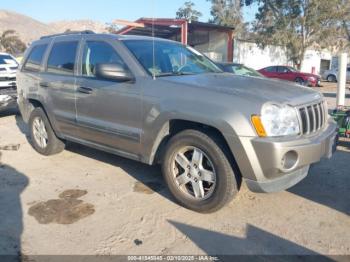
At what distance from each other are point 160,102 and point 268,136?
49.3 inches

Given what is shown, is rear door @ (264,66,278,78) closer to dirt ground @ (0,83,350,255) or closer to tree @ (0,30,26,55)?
dirt ground @ (0,83,350,255)

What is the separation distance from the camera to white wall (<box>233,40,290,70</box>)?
98.7 ft

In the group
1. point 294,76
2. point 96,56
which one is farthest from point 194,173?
point 294,76

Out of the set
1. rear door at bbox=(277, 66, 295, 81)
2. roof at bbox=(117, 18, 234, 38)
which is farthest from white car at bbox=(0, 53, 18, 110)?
rear door at bbox=(277, 66, 295, 81)

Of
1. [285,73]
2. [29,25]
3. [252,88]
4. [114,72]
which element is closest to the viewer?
[252,88]

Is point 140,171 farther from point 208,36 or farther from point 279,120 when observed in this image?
point 208,36

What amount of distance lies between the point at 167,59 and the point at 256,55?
28697mm

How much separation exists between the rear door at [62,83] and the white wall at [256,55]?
80.3 ft

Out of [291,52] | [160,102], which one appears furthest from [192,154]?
[291,52]

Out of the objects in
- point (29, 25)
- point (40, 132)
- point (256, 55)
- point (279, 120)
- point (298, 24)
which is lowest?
point (40, 132)

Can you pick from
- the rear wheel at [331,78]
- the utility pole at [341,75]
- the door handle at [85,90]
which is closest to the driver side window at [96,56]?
the door handle at [85,90]

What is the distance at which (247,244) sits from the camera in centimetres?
345

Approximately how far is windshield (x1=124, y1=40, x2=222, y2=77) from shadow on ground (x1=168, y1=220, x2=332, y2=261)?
6.23 feet

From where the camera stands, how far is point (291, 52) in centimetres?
3123
